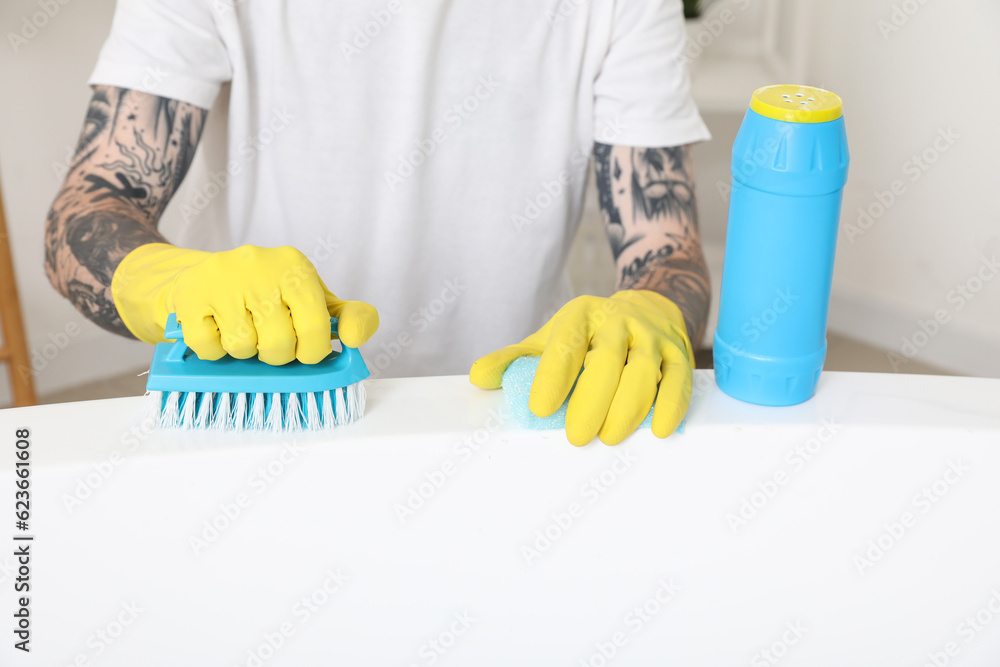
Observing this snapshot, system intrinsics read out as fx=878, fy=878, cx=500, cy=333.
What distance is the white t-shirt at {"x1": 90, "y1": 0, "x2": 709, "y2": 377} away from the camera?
0.98m

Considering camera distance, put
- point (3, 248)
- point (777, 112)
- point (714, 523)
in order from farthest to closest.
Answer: point (3, 248) < point (714, 523) < point (777, 112)

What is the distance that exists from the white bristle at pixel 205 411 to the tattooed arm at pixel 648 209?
1.68 ft

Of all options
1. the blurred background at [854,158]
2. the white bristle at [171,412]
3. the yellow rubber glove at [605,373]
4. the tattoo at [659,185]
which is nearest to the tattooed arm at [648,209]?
the tattoo at [659,185]

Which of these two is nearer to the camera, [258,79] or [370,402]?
[370,402]

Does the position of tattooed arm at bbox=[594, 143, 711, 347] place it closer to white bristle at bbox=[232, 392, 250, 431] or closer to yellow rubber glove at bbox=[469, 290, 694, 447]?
yellow rubber glove at bbox=[469, 290, 694, 447]

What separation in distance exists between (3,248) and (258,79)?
982mm

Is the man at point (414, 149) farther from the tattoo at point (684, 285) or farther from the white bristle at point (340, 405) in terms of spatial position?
the white bristle at point (340, 405)

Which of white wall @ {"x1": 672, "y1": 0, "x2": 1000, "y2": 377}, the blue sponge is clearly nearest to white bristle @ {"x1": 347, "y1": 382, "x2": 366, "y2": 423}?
the blue sponge

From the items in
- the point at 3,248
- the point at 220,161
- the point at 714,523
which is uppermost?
the point at 220,161

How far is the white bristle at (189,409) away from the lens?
61cm

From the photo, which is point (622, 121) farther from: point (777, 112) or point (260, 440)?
point (260, 440)

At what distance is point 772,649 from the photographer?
2.23 ft

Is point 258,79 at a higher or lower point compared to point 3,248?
higher

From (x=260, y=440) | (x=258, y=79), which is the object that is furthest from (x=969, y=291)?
(x=260, y=440)
